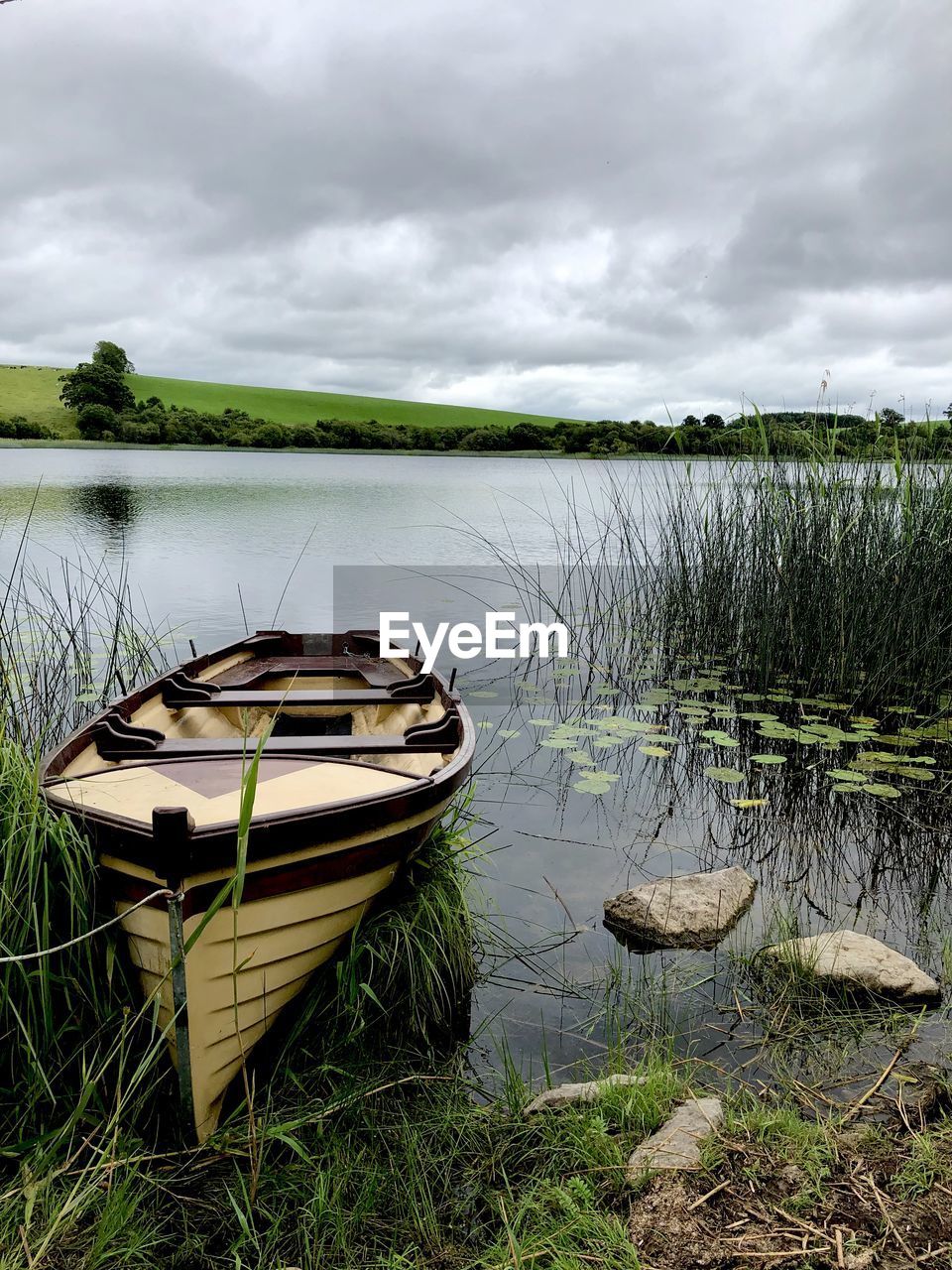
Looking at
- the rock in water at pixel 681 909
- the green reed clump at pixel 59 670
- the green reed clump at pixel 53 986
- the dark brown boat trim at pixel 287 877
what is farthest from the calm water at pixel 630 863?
the green reed clump at pixel 53 986

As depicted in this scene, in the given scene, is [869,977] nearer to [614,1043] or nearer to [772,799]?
[614,1043]

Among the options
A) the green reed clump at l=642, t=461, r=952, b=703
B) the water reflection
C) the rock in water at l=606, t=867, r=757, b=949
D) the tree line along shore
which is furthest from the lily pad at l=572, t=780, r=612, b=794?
the tree line along shore

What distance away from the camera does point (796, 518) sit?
5672 millimetres

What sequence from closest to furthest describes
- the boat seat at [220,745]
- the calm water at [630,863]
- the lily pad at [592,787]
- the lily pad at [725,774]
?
the calm water at [630,863]
the boat seat at [220,745]
the lily pad at [592,787]
the lily pad at [725,774]

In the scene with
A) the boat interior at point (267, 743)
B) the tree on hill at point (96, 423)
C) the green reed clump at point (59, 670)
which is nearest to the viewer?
the boat interior at point (267, 743)

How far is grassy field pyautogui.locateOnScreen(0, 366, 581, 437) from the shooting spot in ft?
146

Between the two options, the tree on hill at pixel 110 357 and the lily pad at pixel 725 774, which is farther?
the tree on hill at pixel 110 357

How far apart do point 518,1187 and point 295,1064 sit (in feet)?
2.67

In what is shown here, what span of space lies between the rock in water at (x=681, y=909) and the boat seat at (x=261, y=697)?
1.42 metres

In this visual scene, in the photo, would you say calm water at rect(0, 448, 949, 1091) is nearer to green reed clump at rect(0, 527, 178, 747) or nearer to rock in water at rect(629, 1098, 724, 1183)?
rock in water at rect(629, 1098, 724, 1183)

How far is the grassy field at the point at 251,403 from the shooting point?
4453 cm

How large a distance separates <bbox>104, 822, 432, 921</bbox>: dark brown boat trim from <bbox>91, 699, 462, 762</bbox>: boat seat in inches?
23.8

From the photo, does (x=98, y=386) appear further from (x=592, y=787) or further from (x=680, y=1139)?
(x=680, y=1139)

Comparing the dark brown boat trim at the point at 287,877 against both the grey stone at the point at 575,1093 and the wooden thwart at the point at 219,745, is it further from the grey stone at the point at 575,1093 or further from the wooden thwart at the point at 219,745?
the grey stone at the point at 575,1093
